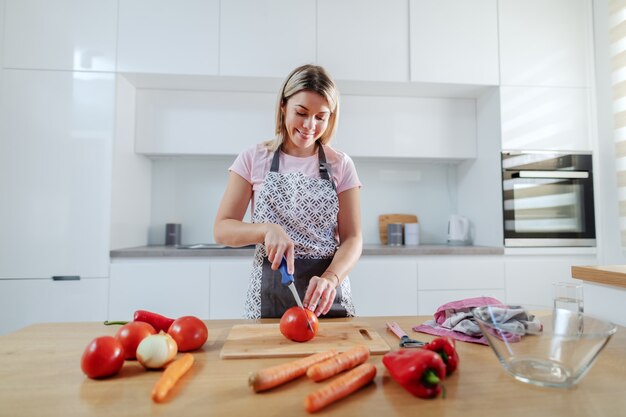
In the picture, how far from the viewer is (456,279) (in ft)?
7.73

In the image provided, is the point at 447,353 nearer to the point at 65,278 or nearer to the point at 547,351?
the point at 547,351

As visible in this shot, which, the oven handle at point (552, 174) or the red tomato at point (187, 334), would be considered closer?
the red tomato at point (187, 334)

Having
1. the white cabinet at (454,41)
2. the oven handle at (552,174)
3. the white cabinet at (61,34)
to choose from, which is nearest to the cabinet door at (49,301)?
the white cabinet at (61,34)

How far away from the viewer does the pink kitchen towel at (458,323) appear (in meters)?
0.88

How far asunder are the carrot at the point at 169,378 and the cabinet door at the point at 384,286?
1674mm

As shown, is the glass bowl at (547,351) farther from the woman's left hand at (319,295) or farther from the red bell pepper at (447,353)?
the woman's left hand at (319,295)

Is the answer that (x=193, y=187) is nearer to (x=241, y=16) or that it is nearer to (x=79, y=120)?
(x=79, y=120)

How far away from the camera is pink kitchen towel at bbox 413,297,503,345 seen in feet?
2.89

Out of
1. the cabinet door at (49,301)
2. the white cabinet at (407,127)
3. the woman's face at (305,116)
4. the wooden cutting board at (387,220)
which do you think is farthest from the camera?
the wooden cutting board at (387,220)

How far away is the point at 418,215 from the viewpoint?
2975mm

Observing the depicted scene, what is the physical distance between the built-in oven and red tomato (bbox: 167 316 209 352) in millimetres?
2191

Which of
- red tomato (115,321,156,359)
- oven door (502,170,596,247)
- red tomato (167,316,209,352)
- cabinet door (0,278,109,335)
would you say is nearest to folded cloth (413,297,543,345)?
red tomato (167,316,209,352)

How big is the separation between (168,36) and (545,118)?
245cm

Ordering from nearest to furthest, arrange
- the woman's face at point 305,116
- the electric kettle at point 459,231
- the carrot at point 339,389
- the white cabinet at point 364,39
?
the carrot at point 339,389, the woman's face at point 305,116, the white cabinet at point 364,39, the electric kettle at point 459,231
